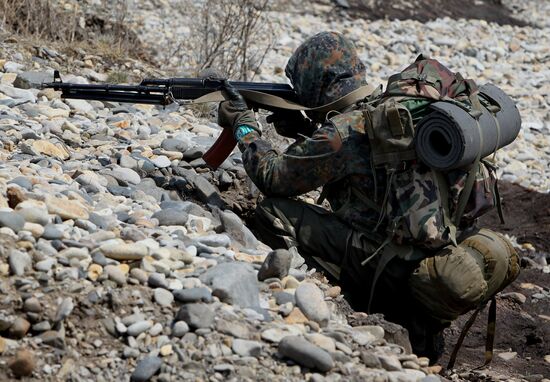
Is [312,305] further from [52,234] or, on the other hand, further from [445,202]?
[52,234]

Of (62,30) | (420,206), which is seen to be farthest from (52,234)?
(62,30)

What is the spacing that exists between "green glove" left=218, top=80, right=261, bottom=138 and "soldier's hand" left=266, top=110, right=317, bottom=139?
0.64ft

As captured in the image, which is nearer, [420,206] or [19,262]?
[19,262]

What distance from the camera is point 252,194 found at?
591cm

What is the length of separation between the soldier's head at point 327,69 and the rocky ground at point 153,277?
Result: 2.49ft

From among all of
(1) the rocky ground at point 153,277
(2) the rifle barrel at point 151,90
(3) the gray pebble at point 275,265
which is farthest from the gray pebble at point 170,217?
(2) the rifle barrel at point 151,90

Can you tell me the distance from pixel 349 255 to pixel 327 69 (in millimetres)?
935

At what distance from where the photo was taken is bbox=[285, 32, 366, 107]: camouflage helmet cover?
5.12 meters

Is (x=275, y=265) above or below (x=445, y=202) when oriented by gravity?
below

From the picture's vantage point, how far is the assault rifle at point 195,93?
5328 mm

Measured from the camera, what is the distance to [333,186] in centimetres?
513

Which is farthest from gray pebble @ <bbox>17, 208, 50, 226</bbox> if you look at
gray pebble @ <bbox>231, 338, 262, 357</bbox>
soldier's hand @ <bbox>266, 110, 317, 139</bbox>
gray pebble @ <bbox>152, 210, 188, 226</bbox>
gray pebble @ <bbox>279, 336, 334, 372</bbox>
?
soldier's hand @ <bbox>266, 110, 317, 139</bbox>

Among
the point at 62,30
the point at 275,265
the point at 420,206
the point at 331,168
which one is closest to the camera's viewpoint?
the point at 275,265

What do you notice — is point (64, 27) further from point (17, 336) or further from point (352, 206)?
point (17, 336)
